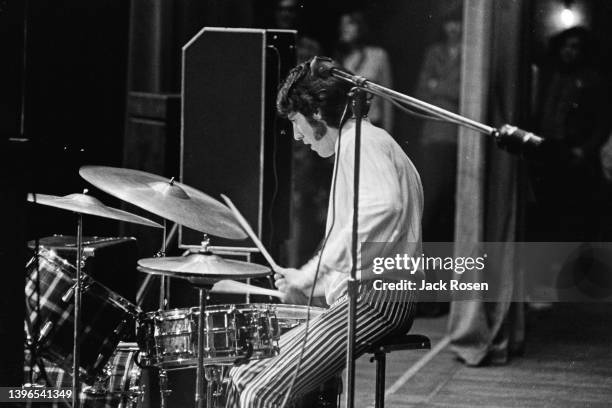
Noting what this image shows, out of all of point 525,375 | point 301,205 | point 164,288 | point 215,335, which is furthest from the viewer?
point 301,205

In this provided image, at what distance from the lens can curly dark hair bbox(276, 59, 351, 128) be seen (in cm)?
312

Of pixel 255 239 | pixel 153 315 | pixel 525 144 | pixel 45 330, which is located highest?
pixel 525 144

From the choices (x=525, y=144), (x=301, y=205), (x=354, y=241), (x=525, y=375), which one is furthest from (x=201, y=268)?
(x=301, y=205)

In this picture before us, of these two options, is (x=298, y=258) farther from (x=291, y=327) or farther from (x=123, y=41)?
(x=291, y=327)

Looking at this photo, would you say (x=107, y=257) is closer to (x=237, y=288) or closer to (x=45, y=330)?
(x=45, y=330)

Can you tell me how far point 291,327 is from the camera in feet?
11.2

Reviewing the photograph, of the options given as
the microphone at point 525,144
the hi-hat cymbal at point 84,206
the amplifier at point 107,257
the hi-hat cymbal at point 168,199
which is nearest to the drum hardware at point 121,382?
the amplifier at point 107,257

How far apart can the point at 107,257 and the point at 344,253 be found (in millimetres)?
1335

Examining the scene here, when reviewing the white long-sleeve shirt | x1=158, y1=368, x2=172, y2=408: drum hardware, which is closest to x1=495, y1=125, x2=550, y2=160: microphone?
the white long-sleeve shirt

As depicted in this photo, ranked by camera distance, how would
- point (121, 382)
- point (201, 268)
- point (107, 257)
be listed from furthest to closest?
point (107, 257) < point (121, 382) < point (201, 268)

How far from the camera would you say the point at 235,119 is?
4.14 m

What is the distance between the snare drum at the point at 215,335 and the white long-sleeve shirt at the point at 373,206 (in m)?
0.25

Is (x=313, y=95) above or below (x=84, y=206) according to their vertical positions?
above

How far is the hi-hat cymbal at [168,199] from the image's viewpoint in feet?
10.1
